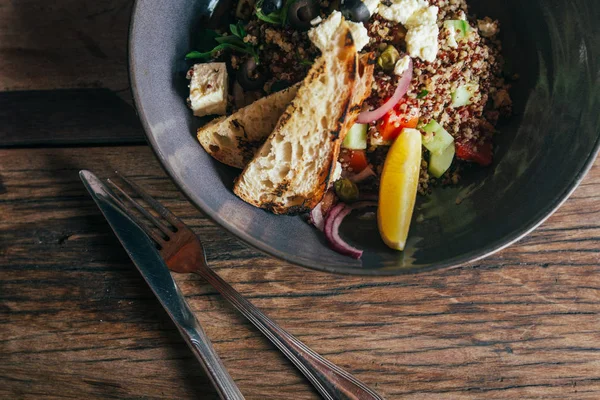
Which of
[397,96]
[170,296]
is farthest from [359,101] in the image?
[170,296]

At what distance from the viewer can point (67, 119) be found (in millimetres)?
1663

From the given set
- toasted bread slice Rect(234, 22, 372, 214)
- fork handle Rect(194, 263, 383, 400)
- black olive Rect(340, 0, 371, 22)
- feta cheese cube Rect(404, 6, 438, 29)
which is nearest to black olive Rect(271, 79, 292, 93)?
toasted bread slice Rect(234, 22, 372, 214)

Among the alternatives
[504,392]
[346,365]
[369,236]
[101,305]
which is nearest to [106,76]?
[101,305]

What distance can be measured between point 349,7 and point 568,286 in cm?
102

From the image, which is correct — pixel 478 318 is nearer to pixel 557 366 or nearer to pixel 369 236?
pixel 557 366

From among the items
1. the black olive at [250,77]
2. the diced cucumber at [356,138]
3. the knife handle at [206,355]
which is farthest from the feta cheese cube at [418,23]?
the knife handle at [206,355]

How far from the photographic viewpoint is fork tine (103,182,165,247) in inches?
60.9

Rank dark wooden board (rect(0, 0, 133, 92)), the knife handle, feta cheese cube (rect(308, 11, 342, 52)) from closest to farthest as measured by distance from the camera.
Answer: feta cheese cube (rect(308, 11, 342, 52)), the knife handle, dark wooden board (rect(0, 0, 133, 92))

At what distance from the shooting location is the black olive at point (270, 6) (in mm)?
1325

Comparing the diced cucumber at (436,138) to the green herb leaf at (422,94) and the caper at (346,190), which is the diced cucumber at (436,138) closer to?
the green herb leaf at (422,94)

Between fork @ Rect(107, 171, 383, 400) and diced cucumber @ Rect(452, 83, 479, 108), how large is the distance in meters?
0.79

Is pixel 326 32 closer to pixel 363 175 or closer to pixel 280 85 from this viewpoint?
pixel 280 85

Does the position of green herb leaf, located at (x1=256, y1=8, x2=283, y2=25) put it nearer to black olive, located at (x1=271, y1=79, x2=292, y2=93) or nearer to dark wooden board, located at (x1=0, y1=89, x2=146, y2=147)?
black olive, located at (x1=271, y1=79, x2=292, y2=93)

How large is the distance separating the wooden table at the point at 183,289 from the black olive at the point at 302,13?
0.62 metres
